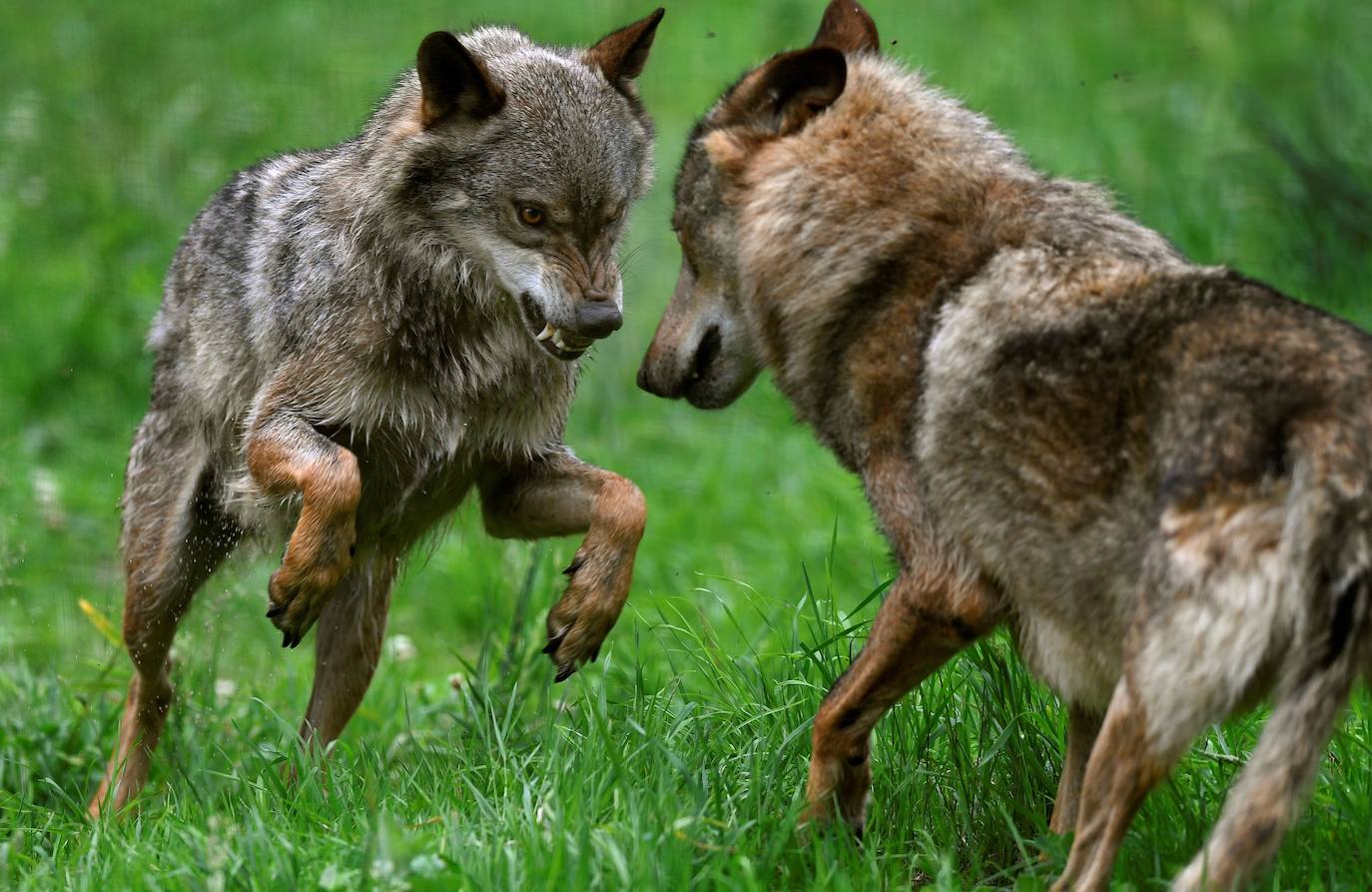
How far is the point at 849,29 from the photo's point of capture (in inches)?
188

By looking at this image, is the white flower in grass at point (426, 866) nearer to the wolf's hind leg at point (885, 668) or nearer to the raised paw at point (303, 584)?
the wolf's hind leg at point (885, 668)

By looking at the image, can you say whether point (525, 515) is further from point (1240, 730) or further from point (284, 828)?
point (1240, 730)

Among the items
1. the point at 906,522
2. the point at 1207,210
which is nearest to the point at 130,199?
the point at 1207,210

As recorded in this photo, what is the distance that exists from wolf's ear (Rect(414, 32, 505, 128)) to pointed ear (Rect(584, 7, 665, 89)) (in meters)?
0.45

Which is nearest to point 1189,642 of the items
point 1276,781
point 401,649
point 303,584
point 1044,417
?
point 1276,781

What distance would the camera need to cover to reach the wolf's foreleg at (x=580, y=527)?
4844mm

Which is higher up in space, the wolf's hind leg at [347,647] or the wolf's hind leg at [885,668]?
the wolf's hind leg at [885,668]

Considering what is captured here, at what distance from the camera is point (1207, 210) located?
29.6ft

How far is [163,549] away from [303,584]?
1317 mm

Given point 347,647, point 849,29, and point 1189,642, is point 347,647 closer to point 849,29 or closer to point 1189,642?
point 849,29

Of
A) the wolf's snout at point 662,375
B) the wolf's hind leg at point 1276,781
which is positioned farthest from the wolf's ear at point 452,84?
the wolf's hind leg at point 1276,781

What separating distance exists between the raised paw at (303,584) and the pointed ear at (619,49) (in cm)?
166

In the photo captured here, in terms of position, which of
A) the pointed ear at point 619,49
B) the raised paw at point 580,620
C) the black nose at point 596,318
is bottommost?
the raised paw at point 580,620

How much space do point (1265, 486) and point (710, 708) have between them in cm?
199
